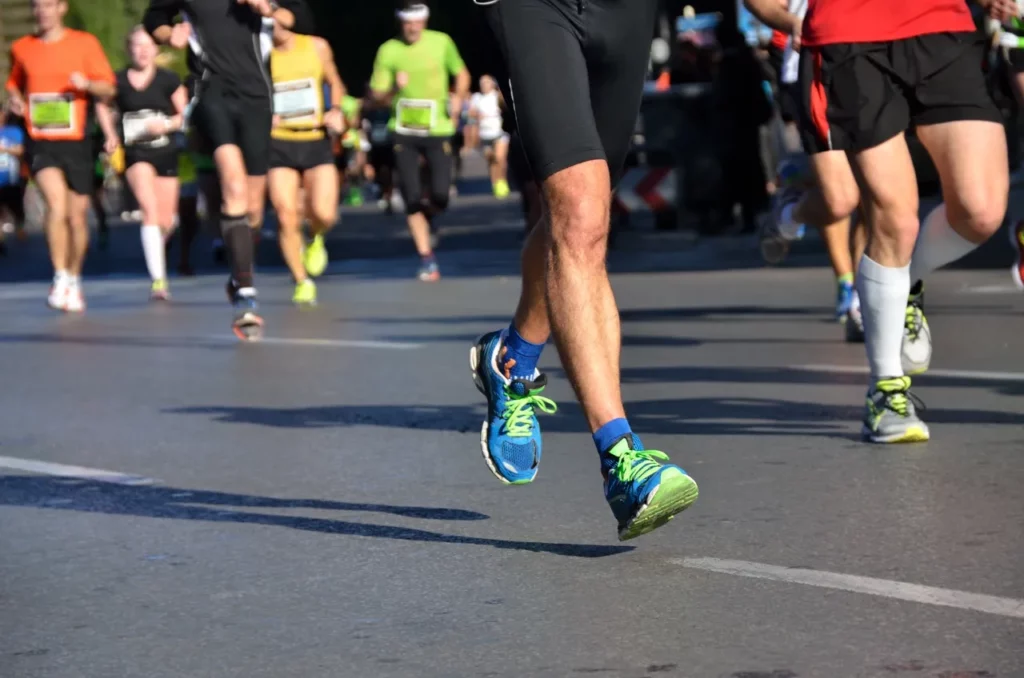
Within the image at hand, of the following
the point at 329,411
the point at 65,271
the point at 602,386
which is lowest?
the point at 65,271

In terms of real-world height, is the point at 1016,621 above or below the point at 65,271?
above

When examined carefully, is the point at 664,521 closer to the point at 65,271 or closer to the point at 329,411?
the point at 329,411

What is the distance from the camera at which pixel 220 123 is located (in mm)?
12469

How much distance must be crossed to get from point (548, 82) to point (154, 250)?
1128 cm

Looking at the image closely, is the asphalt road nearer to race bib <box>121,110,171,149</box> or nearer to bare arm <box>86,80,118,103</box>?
bare arm <box>86,80,118,103</box>

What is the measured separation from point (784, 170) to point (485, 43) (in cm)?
687

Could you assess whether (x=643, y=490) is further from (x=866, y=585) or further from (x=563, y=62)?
(x=563, y=62)

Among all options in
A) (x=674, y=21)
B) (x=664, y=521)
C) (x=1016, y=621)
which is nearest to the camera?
(x=1016, y=621)

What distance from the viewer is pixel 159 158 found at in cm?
1662

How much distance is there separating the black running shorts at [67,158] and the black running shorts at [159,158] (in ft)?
3.77

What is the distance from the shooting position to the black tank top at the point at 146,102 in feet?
54.6

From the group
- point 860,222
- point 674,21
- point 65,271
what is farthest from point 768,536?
point 674,21

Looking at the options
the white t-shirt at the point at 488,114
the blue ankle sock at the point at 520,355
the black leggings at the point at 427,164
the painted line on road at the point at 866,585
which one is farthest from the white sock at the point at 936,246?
the white t-shirt at the point at 488,114

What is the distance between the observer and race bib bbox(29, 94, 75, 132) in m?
15.1
